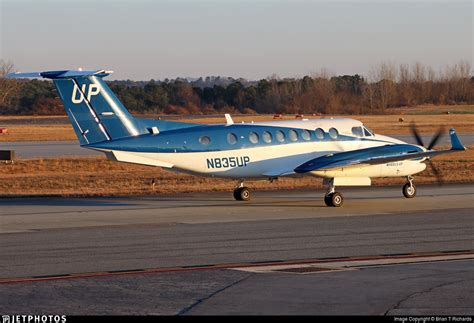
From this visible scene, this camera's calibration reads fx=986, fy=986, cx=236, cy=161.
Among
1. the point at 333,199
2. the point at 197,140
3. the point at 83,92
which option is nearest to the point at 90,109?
the point at 83,92

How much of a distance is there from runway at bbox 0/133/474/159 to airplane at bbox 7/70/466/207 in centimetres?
2449

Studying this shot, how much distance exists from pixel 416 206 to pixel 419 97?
8836 centimetres

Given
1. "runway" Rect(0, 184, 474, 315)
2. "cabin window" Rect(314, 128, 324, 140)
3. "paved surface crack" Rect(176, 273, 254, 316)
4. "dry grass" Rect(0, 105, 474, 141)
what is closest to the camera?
"paved surface crack" Rect(176, 273, 254, 316)

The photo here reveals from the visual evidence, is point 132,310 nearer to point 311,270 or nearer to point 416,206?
point 311,270

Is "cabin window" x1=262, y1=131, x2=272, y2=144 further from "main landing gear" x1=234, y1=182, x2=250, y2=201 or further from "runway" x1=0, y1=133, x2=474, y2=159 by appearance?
"runway" x1=0, y1=133, x2=474, y2=159

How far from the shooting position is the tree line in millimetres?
101875

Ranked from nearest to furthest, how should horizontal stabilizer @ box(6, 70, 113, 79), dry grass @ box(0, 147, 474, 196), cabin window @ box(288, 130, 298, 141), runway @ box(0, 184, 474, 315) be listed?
runway @ box(0, 184, 474, 315) → horizontal stabilizer @ box(6, 70, 113, 79) → cabin window @ box(288, 130, 298, 141) → dry grass @ box(0, 147, 474, 196)

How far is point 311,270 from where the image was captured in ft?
56.1

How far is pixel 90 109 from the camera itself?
2841 cm

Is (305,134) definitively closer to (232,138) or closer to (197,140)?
(232,138)

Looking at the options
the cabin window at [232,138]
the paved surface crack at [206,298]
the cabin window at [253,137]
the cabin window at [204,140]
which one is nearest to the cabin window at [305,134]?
the cabin window at [253,137]

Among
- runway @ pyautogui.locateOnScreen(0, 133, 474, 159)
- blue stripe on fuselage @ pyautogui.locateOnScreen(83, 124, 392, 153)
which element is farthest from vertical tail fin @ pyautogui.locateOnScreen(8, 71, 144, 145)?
runway @ pyautogui.locateOnScreen(0, 133, 474, 159)

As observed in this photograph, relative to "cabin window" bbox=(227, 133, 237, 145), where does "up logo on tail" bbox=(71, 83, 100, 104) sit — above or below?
above

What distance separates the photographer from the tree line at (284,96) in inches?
4011
